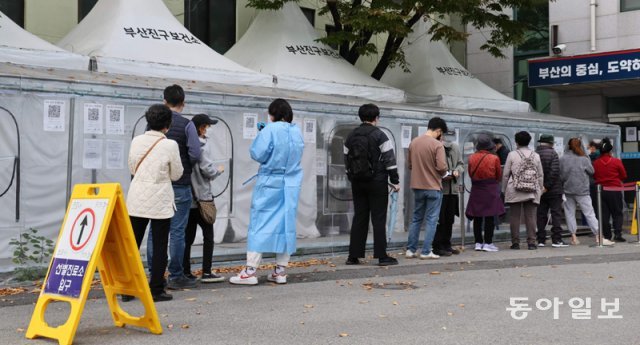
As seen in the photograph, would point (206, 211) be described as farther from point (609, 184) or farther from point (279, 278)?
point (609, 184)

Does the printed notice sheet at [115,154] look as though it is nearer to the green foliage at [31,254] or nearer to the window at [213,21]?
the green foliage at [31,254]

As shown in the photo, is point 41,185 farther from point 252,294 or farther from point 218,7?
point 218,7

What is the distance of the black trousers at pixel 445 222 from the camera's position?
36.9 feet

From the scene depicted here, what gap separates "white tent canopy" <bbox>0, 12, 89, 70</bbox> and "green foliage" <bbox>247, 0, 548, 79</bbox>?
5.95 metres

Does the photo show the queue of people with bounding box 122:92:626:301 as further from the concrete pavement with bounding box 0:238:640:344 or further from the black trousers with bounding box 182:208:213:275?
the concrete pavement with bounding box 0:238:640:344

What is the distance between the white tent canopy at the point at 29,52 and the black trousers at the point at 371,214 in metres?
4.14

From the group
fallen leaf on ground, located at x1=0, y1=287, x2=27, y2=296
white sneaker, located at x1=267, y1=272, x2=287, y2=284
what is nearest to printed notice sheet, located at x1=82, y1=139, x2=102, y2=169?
fallen leaf on ground, located at x1=0, y1=287, x2=27, y2=296

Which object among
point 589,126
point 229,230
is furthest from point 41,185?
point 589,126

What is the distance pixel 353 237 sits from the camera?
10.1 m

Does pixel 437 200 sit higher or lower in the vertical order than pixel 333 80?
lower

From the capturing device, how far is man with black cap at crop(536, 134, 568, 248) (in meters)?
12.7

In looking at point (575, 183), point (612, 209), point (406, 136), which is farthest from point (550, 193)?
point (406, 136)

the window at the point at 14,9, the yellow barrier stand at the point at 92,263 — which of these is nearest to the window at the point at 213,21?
the window at the point at 14,9

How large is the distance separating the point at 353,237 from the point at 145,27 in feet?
17.0
